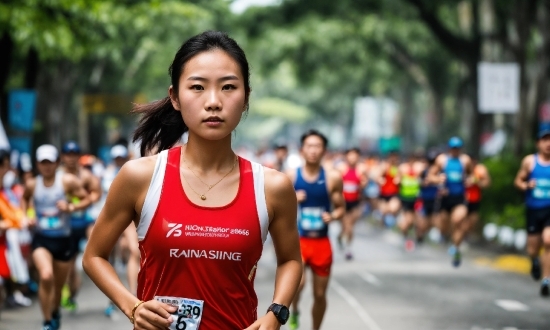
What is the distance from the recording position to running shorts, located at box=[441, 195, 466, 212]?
18.9 m

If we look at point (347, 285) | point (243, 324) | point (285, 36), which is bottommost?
point (347, 285)

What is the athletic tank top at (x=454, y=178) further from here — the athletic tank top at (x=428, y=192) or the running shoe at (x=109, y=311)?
the running shoe at (x=109, y=311)

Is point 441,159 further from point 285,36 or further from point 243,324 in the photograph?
point 243,324

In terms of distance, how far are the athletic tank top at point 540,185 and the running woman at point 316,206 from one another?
10.9 ft

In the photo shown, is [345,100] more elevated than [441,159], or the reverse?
[345,100]

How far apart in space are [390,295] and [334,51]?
20640 mm

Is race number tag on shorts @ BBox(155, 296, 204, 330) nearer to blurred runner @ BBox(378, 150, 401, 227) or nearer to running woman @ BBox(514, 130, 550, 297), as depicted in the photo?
running woman @ BBox(514, 130, 550, 297)

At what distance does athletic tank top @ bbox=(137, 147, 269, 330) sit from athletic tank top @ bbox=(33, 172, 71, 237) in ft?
25.0

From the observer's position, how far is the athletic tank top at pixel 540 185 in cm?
1359

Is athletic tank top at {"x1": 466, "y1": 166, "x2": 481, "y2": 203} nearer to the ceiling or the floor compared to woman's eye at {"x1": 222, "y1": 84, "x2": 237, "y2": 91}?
nearer to the floor

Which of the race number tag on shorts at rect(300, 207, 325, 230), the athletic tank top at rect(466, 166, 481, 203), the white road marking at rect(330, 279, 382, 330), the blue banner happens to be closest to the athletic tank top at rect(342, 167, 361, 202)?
the athletic tank top at rect(466, 166, 481, 203)

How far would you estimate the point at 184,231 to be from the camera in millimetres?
3568

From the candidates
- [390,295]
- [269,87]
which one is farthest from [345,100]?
[390,295]

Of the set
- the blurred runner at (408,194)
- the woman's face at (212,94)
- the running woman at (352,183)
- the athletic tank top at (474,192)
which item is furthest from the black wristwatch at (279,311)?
the blurred runner at (408,194)
